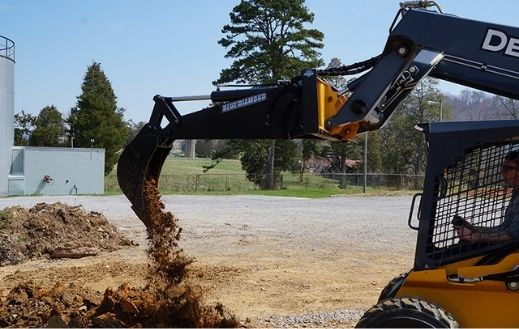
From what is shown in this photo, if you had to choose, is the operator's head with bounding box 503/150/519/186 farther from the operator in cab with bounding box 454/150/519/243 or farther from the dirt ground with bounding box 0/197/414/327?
the dirt ground with bounding box 0/197/414/327

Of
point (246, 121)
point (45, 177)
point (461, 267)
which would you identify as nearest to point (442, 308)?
point (461, 267)

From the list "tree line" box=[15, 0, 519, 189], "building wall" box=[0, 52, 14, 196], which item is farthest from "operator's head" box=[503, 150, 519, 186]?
"building wall" box=[0, 52, 14, 196]

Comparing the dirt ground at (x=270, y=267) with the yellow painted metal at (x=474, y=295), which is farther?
the dirt ground at (x=270, y=267)

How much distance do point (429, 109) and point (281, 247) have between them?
5378cm

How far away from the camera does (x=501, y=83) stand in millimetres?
4496

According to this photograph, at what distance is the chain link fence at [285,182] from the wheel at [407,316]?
40058 millimetres

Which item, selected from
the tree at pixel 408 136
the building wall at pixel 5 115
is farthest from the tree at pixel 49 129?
the tree at pixel 408 136

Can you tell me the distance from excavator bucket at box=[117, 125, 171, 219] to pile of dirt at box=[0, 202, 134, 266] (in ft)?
22.2

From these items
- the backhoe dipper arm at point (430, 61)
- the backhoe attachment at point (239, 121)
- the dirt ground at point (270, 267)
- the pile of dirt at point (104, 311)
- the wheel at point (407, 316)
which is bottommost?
the dirt ground at point (270, 267)

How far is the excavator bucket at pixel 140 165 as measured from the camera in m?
6.21

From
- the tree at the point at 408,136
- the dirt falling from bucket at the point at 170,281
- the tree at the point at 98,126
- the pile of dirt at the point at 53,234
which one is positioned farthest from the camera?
the tree at the point at 408,136

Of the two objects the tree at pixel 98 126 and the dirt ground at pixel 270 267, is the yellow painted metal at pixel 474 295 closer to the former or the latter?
the dirt ground at pixel 270 267

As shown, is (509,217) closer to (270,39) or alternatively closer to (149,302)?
(149,302)

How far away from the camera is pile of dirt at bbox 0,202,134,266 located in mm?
12508
